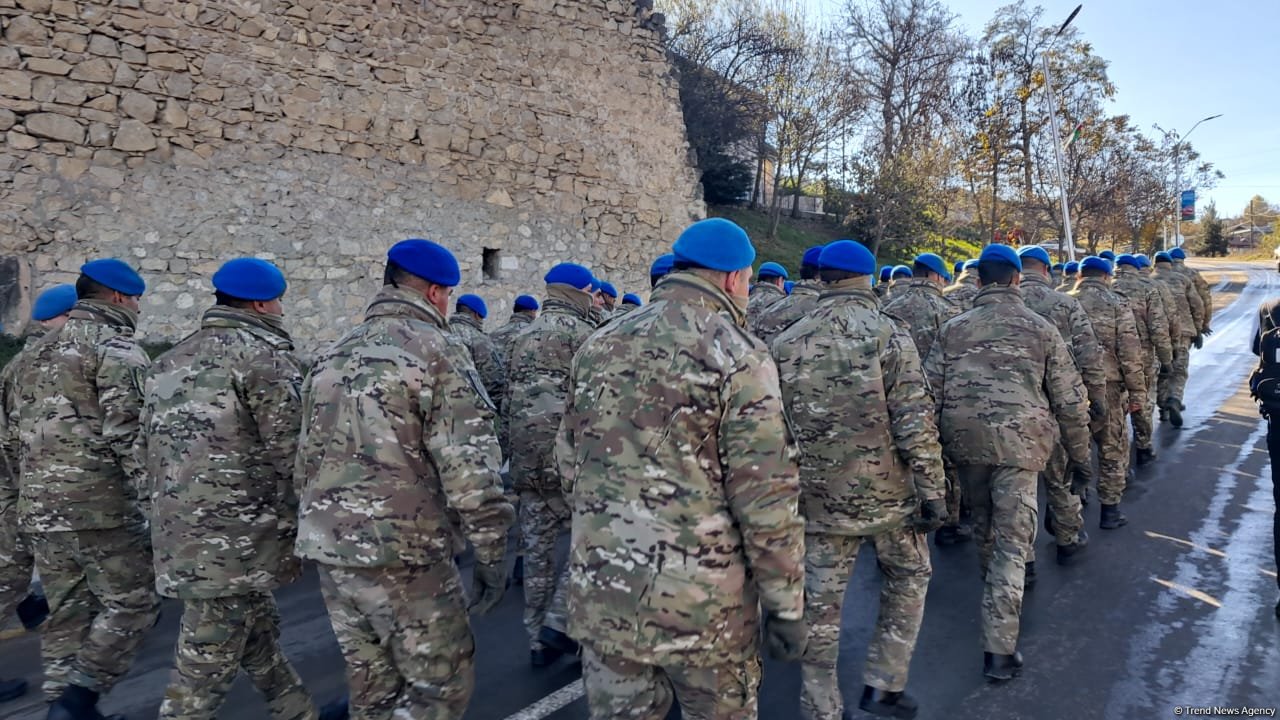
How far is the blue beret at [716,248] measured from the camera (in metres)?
2.41

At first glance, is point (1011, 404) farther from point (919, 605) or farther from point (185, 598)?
point (185, 598)

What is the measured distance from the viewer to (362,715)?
2826 mm

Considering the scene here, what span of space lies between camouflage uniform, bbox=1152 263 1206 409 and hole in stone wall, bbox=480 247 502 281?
27.8ft

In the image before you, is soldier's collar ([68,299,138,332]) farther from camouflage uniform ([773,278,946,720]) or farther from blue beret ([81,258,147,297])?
camouflage uniform ([773,278,946,720])

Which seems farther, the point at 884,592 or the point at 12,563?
the point at 12,563

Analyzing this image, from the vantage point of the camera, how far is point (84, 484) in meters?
3.66

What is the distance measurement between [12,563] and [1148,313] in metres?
9.78

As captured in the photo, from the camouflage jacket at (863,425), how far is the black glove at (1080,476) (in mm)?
1783

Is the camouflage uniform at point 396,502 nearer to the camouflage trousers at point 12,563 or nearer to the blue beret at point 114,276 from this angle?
the blue beret at point 114,276

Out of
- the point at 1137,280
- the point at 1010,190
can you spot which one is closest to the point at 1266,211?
the point at 1010,190

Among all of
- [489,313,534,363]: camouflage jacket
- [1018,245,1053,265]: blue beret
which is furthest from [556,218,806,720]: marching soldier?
[1018,245,1053,265]: blue beret

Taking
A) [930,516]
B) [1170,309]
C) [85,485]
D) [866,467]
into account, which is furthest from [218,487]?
[1170,309]

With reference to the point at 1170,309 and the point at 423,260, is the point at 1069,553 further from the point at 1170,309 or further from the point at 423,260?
the point at 1170,309

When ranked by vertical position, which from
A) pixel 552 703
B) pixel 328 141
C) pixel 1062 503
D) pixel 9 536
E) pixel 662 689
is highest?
pixel 328 141
